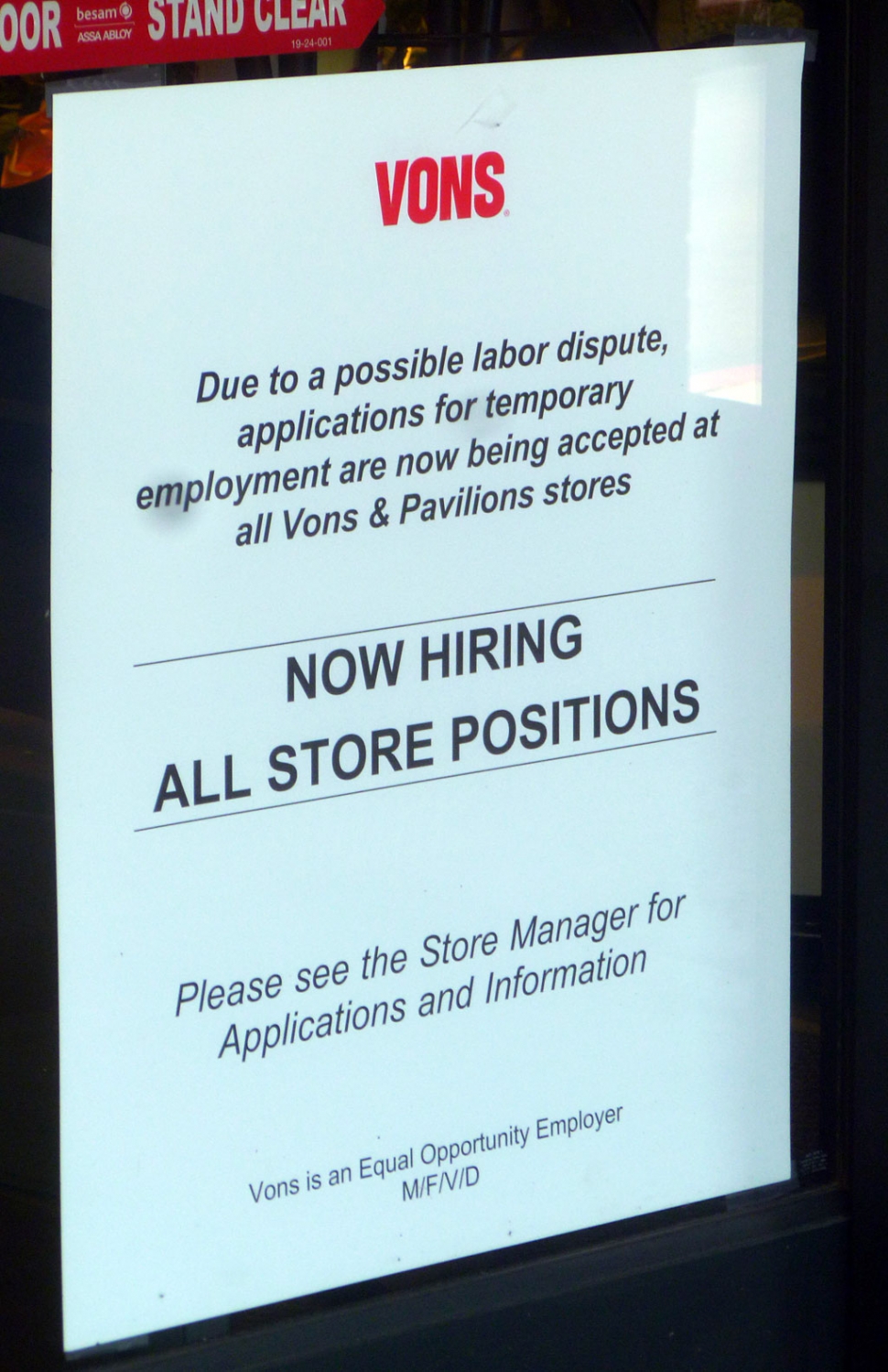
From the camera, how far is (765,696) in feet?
6.88

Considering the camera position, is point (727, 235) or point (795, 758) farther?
point (795, 758)

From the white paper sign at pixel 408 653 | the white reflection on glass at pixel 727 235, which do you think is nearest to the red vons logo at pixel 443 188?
the white paper sign at pixel 408 653

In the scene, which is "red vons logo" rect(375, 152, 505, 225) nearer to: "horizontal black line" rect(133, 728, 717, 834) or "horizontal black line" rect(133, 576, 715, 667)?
"horizontal black line" rect(133, 576, 715, 667)

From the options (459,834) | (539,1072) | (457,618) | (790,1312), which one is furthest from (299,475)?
(790,1312)

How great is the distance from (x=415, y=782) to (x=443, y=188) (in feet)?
2.44

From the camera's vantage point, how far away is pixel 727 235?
1968mm

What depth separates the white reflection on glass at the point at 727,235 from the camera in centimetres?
194

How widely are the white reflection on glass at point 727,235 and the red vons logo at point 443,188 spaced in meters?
0.28

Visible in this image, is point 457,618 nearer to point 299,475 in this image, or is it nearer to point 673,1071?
point 299,475

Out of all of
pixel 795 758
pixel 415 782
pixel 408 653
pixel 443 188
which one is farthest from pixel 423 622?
pixel 795 758

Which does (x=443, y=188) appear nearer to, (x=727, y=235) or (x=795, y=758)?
(x=727, y=235)

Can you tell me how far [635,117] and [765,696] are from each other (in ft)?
2.59

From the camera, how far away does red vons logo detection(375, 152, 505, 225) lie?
1811mm

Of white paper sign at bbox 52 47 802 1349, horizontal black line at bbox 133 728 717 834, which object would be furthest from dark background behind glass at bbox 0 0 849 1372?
horizontal black line at bbox 133 728 717 834
